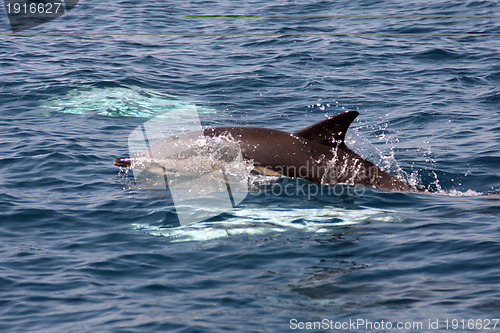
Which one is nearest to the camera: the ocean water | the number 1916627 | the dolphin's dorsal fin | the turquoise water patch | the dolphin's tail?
the ocean water

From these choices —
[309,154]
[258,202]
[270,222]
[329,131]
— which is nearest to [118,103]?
[258,202]

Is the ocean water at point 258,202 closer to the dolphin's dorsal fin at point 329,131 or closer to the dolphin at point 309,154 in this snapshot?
the dolphin at point 309,154

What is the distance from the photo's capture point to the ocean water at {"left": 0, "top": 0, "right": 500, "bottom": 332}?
21.2 ft

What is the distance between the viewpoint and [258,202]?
948 centimetres

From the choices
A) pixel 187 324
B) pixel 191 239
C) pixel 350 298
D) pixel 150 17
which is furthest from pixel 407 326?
pixel 150 17

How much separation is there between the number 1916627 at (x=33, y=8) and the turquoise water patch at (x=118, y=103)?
1478cm

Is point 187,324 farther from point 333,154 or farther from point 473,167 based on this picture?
point 473,167

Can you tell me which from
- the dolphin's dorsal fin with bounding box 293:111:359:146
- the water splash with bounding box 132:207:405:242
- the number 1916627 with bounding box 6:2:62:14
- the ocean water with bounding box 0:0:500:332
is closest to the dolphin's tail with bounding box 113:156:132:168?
the ocean water with bounding box 0:0:500:332

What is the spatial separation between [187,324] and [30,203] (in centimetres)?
445

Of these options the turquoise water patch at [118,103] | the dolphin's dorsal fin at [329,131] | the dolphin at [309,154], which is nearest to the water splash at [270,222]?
the dolphin at [309,154]

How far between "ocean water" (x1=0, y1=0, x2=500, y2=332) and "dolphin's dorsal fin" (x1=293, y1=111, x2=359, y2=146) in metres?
0.77

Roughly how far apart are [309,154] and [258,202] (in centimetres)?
103

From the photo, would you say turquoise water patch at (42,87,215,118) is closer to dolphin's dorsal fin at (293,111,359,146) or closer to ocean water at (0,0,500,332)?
ocean water at (0,0,500,332)

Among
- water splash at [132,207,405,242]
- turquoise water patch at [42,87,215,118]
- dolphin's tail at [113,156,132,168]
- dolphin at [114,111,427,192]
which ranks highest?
dolphin at [114,111,427,192]
